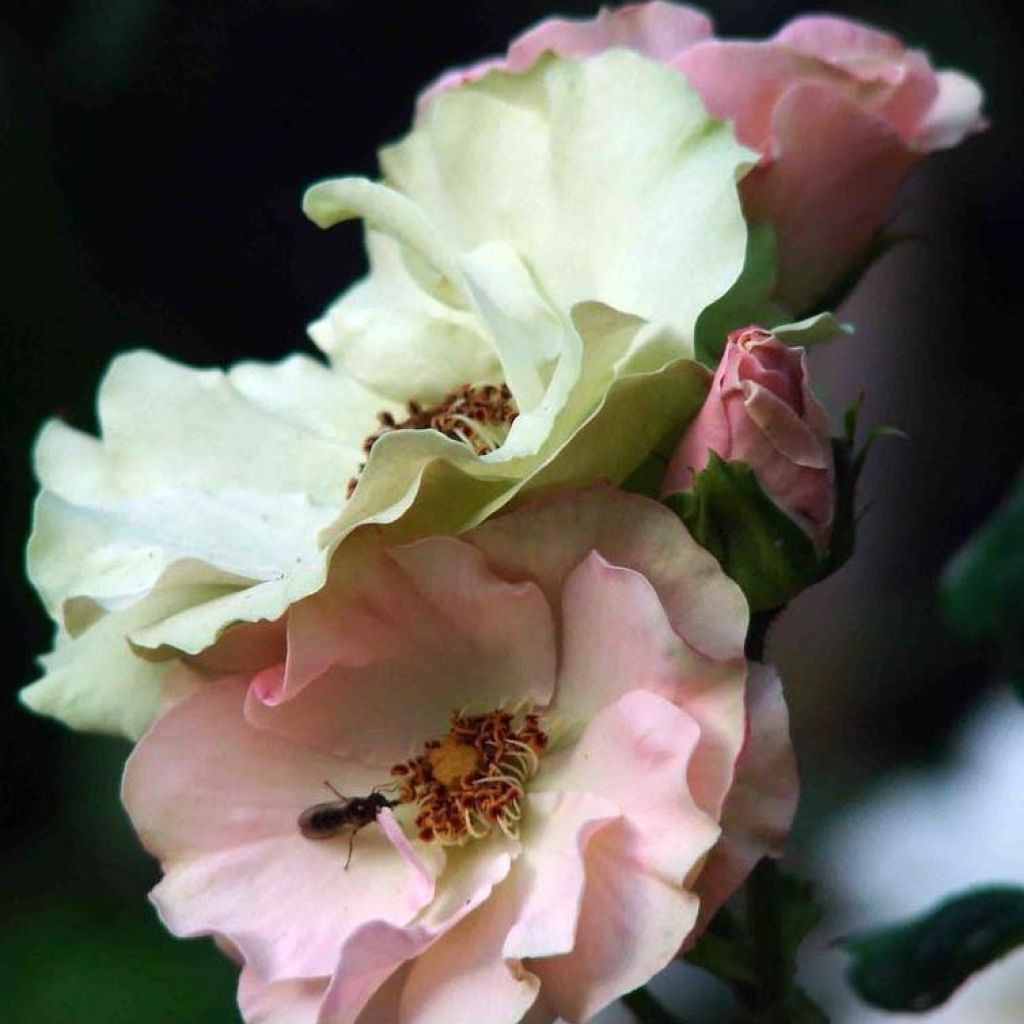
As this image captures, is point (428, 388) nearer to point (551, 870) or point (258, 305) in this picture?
point (551, 870)

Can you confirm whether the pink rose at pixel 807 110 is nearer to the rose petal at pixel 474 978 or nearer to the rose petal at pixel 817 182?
the rose petal at pixel 817 182

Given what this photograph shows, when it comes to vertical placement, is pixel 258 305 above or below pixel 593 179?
below

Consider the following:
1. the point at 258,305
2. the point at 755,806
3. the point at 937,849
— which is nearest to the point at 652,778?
the point at 755,806

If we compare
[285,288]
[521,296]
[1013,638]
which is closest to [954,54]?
[285,288]

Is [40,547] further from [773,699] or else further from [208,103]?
[208,103]

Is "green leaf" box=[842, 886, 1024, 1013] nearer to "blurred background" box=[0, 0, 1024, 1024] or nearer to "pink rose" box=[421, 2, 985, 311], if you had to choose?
"pink rose" box=[421, 2, 985, 311]

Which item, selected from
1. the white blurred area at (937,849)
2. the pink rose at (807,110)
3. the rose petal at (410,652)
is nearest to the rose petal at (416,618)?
the rose petal at (410,652)

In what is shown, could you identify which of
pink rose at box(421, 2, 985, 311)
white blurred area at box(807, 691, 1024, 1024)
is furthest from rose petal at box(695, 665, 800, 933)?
white blurred area at box(807, 691, 1024, 1024)
